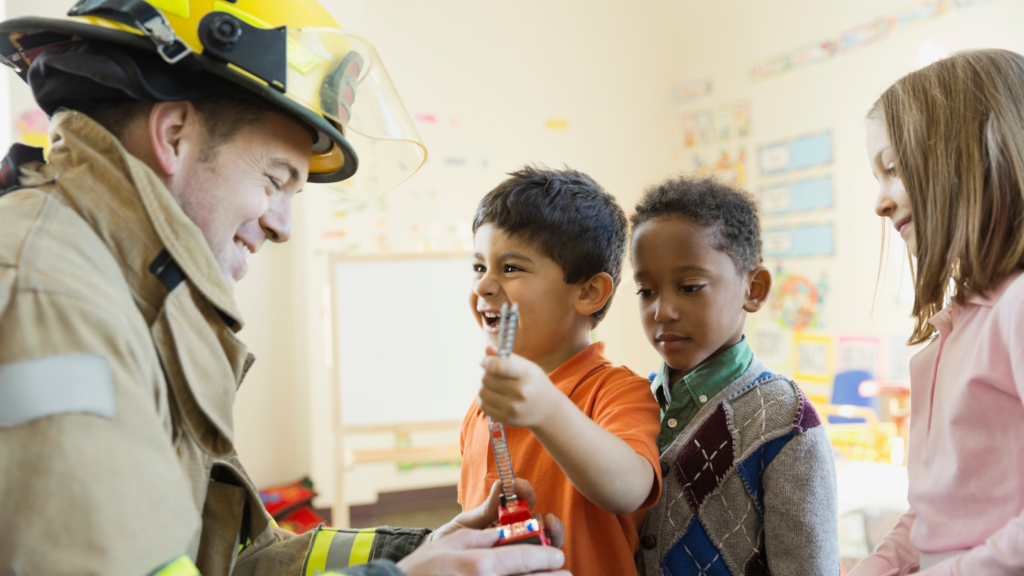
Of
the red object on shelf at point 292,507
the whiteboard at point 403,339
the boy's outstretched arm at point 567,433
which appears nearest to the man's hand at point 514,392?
the boy's outstretched arm at point 567,433

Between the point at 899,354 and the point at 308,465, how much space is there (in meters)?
3.35

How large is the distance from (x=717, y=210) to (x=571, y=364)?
37 cm

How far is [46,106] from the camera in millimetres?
861

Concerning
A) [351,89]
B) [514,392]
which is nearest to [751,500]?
[514,392]

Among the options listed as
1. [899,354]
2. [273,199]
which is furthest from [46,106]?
[899,354]

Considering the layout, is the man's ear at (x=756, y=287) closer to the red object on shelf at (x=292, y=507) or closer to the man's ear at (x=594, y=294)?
the man's ear at (x=594, y=294)

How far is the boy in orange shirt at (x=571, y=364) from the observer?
87 centimetres

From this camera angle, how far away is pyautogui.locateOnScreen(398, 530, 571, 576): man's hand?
77cm

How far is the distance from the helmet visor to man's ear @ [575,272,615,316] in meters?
0.37

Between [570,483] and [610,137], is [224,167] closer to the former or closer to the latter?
[570,483]

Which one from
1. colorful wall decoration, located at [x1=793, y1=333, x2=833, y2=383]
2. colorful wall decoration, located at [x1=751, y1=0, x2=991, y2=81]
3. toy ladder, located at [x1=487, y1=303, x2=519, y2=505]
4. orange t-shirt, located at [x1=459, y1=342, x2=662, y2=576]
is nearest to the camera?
toy ladder, located at [x1=487, y1=303, x2=519, y2=505]

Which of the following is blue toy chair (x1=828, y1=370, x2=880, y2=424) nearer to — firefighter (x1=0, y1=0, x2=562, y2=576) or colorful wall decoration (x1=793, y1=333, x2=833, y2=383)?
colorful wall decoration (x1=793, y1=333, x2=833, y2=383)

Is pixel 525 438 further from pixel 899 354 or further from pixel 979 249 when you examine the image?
pixel 899 354

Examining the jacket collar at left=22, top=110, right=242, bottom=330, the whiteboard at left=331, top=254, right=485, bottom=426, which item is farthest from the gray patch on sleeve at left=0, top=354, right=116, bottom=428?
the whiteboard at left=331, top=254, right=485, bottom=426
